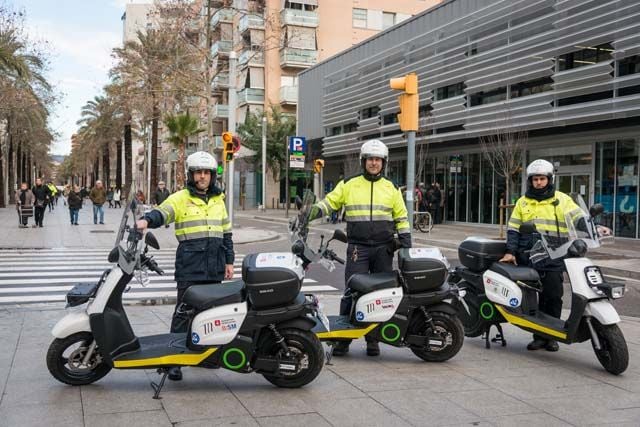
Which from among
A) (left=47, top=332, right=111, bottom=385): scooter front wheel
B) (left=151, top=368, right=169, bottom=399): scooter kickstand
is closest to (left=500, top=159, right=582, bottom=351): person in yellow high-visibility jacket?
(left=151, top=368, right=169, bottom=399): scooter kickstand

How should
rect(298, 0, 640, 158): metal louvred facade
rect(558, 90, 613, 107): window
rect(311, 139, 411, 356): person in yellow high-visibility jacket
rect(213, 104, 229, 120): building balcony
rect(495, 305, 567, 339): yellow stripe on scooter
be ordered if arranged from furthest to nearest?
1. rect(213, 104, 229, 120): building balcony
2. rect(558, 90, 613, 107): window
3. rect(298, 0, 640, 158): metal louvred facade
4. rect(311, 139, 411, 356): person in yellow high-visibility jacket
5. rect(495, 305, 567, 339): yellow stripe on scooter

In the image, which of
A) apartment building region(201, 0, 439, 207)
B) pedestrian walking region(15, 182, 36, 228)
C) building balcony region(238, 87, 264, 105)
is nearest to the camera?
pedestrian walking region(15, 182, 36, 228)

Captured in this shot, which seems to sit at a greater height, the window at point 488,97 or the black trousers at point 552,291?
the window at point 488,97

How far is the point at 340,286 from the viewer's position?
1126cm

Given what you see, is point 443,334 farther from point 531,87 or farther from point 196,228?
point 531,87

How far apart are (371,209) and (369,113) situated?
27.5 meters

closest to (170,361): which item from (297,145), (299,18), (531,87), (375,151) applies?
(375,151)

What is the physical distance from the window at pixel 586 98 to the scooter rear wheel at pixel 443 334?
50.0ft

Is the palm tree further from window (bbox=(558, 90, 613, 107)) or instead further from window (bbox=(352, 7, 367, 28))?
window (bbox=(558, 90, 613, 107))

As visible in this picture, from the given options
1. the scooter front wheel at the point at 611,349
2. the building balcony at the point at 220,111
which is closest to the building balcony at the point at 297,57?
the building balcony at the point at 220,111

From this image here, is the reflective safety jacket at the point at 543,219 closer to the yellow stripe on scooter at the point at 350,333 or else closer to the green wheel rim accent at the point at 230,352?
the yellow stripe on scooter at the point at 350,333

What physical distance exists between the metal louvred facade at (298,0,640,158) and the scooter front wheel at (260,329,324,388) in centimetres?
1535

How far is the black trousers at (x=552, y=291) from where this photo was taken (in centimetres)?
653

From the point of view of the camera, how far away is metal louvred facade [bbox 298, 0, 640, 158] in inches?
739
